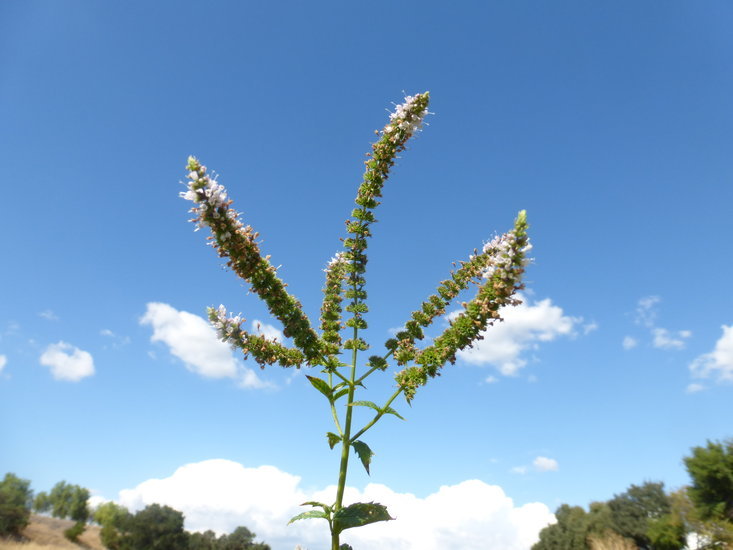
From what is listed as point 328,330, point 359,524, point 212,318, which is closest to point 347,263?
point 328,330

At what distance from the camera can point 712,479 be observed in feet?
128

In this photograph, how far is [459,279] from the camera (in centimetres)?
396

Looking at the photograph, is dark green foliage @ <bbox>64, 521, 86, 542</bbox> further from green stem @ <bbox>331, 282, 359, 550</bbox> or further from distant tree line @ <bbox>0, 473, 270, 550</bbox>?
green stem @ <bbox>331, 282, 359, 550</bbox>

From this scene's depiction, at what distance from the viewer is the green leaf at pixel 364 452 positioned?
301 centimetres

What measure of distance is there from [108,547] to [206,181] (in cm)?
8142

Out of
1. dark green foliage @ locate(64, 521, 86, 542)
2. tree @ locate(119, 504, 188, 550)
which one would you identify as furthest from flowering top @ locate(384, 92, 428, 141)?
tree @ locate(119, 504, 188, 550)

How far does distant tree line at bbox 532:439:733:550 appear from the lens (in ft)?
118

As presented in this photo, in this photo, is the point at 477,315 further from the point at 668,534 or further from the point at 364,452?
the point at 668,534

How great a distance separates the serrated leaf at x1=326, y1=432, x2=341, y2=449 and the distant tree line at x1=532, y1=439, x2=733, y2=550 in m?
32.2

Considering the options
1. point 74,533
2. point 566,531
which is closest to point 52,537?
point 74,533

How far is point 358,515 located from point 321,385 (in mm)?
952

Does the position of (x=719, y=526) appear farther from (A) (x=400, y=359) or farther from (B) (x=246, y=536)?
(B) (x=246, y=536)

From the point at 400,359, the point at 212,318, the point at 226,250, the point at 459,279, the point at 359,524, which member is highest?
the point at 459,279

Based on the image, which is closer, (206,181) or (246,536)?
(206,181)
